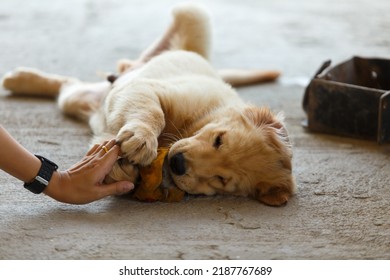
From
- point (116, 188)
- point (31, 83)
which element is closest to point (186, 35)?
point (31, 83)

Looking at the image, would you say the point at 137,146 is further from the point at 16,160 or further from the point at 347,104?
the point at 347,104

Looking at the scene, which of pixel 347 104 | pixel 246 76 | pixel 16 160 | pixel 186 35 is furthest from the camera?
pixel 246 76

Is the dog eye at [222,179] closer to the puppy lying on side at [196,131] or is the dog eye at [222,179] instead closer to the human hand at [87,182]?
the puppy lying on side at [196,131]

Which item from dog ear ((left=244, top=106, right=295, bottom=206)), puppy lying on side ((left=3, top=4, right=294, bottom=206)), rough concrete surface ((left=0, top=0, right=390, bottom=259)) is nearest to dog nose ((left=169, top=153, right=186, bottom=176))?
puppy lying on side ((left=3, top=4, right=294, bottom=206))

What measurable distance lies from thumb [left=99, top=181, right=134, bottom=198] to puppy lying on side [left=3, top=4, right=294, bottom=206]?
46mm

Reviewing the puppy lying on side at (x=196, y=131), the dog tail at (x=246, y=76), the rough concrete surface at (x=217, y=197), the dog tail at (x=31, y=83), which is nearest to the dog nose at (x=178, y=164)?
the puppy lying on side at (x=196, y=131)

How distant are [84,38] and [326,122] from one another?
2.27m

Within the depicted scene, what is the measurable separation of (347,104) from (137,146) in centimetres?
133

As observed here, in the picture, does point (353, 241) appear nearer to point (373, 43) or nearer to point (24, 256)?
point (24, 256)

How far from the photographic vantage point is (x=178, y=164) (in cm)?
236

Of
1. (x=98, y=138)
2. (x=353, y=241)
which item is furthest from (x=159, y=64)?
(x=353, y=241)

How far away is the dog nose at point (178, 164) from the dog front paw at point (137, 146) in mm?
75

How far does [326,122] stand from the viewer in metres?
3.37

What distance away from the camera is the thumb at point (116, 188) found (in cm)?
230
